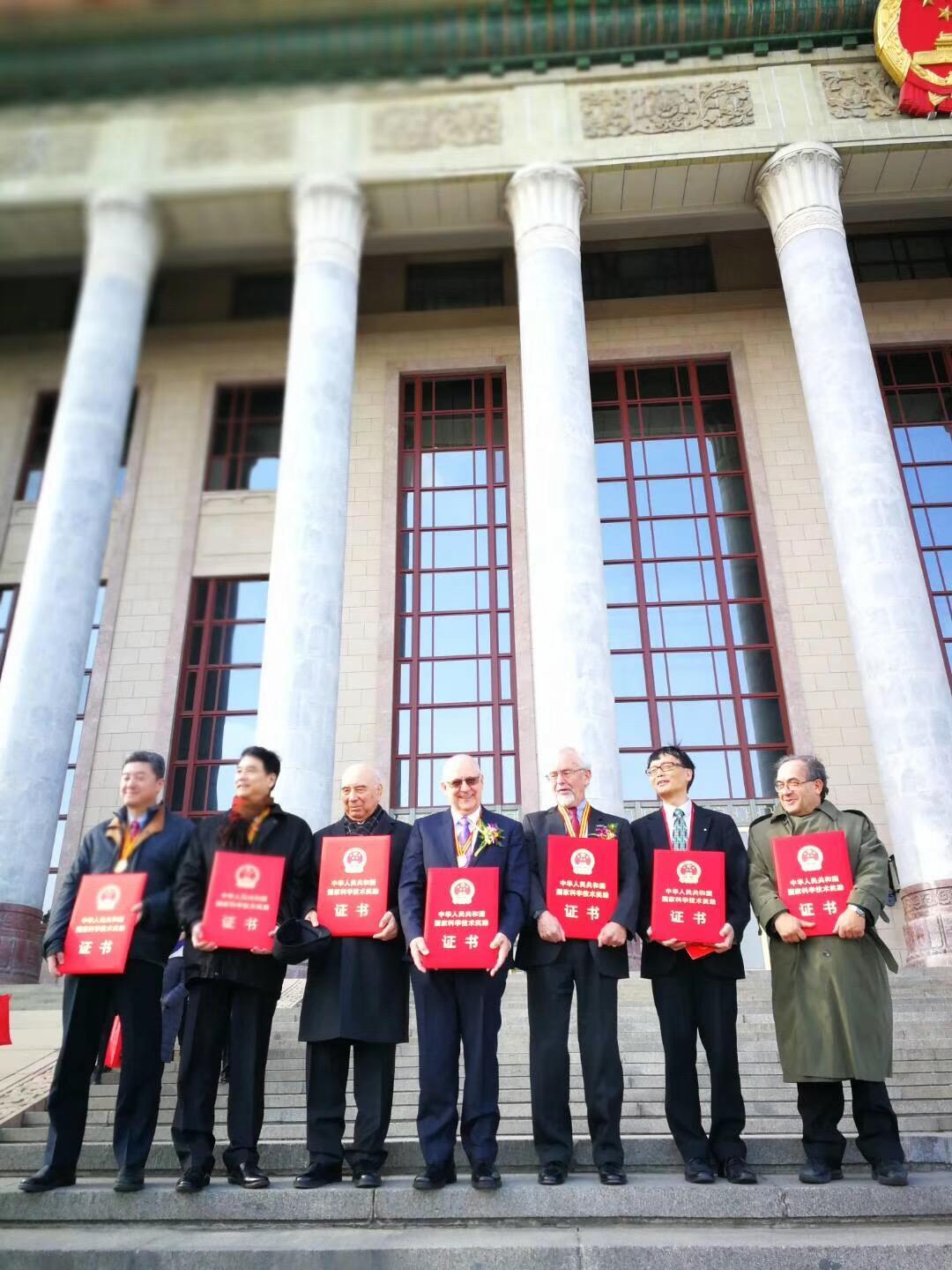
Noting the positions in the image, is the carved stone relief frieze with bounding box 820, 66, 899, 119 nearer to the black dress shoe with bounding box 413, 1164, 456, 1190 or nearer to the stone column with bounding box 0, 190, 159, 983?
Answer: the stone column with bounding box 0, 190, 159, 983

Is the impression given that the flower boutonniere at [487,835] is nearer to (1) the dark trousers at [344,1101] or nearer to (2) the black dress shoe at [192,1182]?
(1) the dark trousers at [344,1101]

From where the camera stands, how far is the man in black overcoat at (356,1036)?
4.33 meters

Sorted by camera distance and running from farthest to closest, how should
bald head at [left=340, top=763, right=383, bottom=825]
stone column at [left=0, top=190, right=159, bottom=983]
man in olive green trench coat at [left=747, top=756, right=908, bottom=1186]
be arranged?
stone column at [left=0, top=190, right=159, bottom=983]
bald head at [left=340, top=763, right=383, bottom=825]
man in olive green trench coat at [left=747, top=756, right=908, bottom=1186]

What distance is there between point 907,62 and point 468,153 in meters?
6.26

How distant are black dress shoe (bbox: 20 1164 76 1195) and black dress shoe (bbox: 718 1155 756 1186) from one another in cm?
288

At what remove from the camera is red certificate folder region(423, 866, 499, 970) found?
14.6 feet

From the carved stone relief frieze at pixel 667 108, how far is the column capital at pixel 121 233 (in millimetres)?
6564

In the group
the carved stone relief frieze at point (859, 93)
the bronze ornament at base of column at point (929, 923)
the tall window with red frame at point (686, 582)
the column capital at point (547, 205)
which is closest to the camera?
the bronze ornament at base of column at point (929, 923)

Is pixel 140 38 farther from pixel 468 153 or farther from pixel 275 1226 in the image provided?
pixel 275 1226

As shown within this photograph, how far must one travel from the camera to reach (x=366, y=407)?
1722cm

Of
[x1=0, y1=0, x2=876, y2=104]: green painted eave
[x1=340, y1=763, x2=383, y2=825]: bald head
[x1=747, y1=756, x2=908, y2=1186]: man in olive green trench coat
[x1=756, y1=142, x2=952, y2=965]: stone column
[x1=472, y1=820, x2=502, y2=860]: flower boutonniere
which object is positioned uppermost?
[x1=0, y1=0, x2=876, y2=104]: green painted eave

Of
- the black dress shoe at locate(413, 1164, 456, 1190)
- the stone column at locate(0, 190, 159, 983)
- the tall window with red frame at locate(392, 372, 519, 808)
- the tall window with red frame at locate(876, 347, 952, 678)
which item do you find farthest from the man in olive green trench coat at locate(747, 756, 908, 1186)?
the tall window with red frame at locate(876, 347, 952, 678)

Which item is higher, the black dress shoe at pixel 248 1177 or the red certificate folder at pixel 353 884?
the red certificate folder at pixel 353 884

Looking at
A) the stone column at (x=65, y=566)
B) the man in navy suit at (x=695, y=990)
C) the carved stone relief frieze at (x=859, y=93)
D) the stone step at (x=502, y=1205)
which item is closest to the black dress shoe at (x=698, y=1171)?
the man in navy suit at (x=695, y=990)
